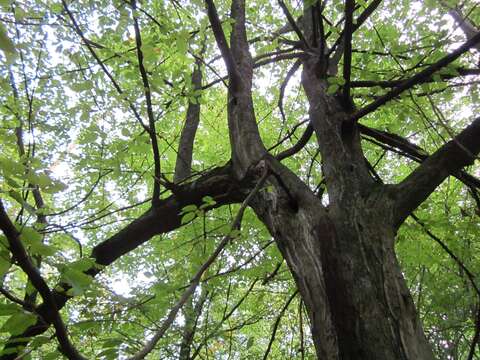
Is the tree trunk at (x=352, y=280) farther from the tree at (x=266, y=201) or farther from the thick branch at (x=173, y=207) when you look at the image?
the thick branch at (x=173, y=207)

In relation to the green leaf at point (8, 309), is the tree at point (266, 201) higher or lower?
higher

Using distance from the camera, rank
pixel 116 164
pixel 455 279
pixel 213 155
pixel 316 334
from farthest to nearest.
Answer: pixel 213 155 < pixel 455 279 < pixel 116 164 < pixel 316 334

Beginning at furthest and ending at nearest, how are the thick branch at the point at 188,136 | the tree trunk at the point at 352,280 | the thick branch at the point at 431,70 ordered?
1. the thick branch at the point at 188,136
2. the thick branch at the point at 431,70
3. the tree trunk at the point at 352,280

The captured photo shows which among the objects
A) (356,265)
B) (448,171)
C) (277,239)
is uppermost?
(448,171)

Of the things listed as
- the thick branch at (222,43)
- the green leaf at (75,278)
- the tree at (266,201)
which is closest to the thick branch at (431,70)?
the tree at (266,201)

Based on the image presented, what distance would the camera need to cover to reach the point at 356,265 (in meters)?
1.62

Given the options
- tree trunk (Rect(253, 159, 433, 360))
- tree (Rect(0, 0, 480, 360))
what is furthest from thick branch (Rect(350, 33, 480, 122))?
tree trunk (Rect(253, 159, 433, 360))

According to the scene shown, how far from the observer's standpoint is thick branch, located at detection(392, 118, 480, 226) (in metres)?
1.86

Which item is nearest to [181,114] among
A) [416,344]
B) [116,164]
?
[116,164]

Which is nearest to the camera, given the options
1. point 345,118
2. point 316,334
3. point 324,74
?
point 316,334

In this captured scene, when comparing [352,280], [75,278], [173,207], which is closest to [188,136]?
[173,207]

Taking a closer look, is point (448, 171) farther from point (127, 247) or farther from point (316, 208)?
point (127, 247)

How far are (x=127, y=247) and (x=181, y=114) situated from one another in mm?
2807

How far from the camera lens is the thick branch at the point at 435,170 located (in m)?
1.86
